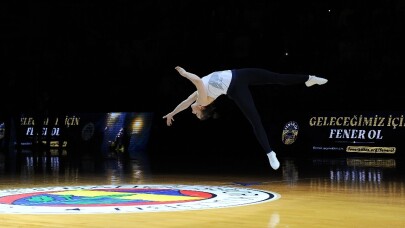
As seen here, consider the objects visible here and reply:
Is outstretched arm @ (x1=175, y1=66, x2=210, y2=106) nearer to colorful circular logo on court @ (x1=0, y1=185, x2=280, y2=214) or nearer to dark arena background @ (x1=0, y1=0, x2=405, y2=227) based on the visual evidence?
colorful circular logo on court @ (x1=0, y1=185, x2=280, y2=214)

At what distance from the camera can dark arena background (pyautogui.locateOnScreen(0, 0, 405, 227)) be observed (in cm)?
2127

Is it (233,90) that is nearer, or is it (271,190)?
(233,90)

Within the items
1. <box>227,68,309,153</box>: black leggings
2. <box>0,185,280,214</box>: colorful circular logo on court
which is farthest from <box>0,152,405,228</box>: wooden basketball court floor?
<box>227,68,309,153</box>: black leggings

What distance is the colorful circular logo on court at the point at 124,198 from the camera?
824cm

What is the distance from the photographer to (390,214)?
7672 mm

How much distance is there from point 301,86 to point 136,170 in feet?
29.3

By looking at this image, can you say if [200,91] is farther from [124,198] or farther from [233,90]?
[124,198]

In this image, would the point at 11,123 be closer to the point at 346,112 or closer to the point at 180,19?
the point at 180,19

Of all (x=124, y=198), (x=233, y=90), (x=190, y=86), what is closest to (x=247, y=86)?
(x=233, y=90)

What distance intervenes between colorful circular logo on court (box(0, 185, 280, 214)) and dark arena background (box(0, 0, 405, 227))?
433 cm

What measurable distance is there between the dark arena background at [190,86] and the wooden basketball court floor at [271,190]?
46cm

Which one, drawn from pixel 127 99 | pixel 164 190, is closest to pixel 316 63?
pixel 127 99

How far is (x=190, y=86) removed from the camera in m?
25.5

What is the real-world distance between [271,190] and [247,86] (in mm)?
2479
